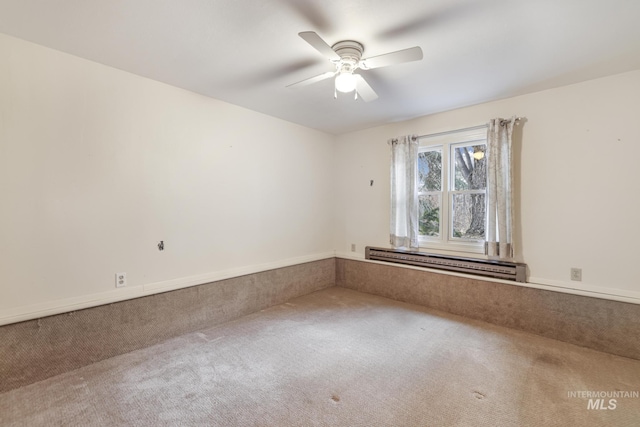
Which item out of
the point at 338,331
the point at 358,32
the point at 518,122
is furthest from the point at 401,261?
the point at 358,32

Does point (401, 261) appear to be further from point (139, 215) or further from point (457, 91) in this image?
point (139, 215)

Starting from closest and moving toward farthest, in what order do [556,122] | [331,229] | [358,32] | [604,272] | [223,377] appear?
[358,32]
[223,377]
[604,272]
[556,122]
[331,229]

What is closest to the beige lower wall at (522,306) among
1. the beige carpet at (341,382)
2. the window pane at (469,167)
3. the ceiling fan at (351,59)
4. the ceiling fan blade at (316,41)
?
the beige carpet at (341,382)

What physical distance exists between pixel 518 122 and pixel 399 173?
1416mm

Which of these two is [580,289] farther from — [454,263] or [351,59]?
[351,59]

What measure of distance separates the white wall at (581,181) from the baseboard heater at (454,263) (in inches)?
6.4

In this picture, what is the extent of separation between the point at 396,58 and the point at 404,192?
2.23 metres

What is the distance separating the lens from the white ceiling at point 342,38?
173 cm

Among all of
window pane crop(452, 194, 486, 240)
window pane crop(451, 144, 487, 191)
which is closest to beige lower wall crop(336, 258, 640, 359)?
window pane crop(452, 194, 486, 240)

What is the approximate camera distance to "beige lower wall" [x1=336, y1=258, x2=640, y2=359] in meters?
→ 2.54

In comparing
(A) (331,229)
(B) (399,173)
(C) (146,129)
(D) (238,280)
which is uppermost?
(C) (146,129)

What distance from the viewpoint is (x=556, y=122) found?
114 inches

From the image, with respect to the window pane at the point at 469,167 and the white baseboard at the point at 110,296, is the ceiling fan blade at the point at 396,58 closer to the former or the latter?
the window pane at the point at 469,167

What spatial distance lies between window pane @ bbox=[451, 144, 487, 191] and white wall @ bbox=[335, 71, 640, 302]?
0.32m
